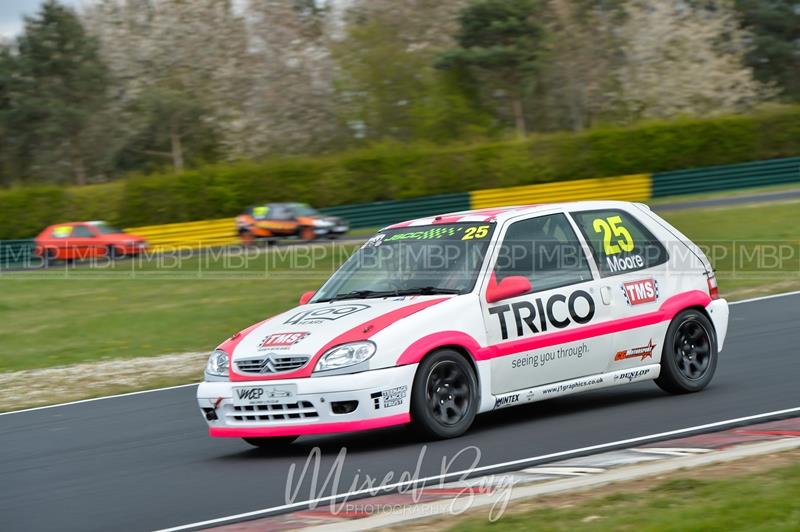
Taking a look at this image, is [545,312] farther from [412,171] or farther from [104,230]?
[412,171]

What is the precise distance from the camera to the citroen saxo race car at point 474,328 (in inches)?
304

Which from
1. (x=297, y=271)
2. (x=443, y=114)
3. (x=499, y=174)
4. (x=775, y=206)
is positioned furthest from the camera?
(x=443, y=114)

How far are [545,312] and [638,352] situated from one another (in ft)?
3.27

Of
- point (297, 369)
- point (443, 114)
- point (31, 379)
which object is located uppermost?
point (443, 114)

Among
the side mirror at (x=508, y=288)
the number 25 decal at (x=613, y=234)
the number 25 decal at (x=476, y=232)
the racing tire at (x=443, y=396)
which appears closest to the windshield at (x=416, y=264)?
the number 25 decal at (x=476, y=232)

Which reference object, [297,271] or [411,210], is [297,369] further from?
[411,210]

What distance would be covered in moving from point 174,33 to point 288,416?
57.6 m

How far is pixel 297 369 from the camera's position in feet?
25.4

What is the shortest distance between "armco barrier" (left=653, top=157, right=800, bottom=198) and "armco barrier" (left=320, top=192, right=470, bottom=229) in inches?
268

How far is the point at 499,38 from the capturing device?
176ft

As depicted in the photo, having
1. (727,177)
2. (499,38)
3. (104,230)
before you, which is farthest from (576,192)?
(499,38)

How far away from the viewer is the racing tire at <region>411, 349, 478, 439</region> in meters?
7.79

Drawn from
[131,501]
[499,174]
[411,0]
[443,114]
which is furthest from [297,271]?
[411,0]

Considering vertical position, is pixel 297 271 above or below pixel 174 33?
below
